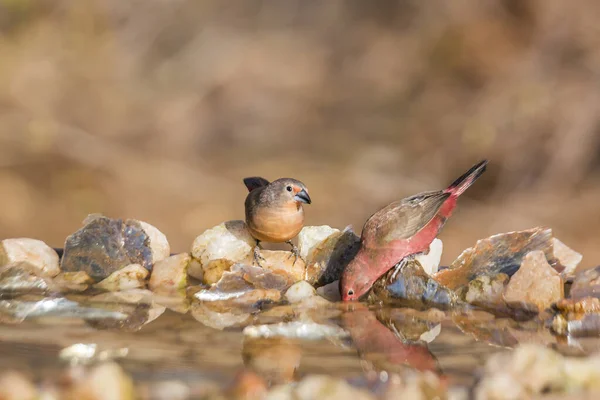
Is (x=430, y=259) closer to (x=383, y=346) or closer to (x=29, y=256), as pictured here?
(x=383, y=346)

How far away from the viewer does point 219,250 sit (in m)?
3.29

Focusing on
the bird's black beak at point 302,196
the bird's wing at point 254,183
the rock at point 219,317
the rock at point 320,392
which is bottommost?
the rock at point 320,392

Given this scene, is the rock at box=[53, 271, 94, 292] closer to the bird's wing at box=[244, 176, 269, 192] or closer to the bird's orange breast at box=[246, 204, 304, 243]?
the bird's orange breast at box=[246, 204, 304, 243]

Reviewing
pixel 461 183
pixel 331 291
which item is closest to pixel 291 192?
pixel 331 291

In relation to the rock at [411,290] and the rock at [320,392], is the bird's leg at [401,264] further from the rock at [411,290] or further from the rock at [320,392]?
the rock at [320,392]

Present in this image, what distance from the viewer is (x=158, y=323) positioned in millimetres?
2629

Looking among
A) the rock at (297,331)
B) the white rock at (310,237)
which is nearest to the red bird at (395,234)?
the white rock at (310,237)

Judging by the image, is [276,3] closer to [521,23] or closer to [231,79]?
[231,79]

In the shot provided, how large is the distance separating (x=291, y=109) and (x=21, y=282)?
4605 mm

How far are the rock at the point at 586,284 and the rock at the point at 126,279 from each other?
1570 millimetres

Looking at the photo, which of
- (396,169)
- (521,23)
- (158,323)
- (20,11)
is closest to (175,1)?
(20,11)

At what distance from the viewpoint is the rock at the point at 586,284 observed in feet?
9.37

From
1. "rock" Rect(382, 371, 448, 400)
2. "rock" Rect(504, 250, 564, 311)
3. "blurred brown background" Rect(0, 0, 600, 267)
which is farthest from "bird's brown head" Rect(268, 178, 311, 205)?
"blurred brown background" Rect(0, 0, 600, 267)

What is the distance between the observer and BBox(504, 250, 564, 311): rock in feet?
9.05
